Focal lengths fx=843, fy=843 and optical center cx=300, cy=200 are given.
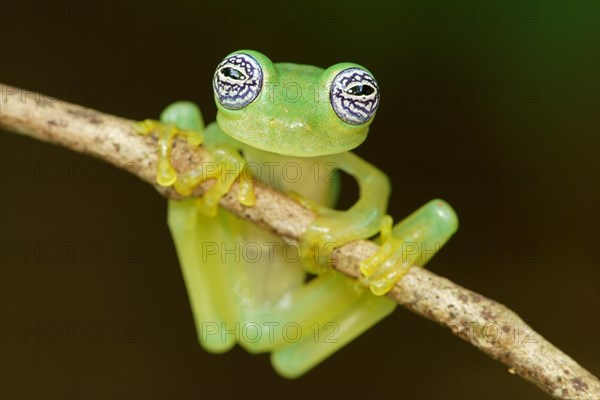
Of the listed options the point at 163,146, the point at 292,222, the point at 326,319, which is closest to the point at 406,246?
the point at 292,222

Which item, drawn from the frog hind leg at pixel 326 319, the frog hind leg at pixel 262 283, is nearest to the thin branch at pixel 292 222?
the frog hind leg at pixel 326 319

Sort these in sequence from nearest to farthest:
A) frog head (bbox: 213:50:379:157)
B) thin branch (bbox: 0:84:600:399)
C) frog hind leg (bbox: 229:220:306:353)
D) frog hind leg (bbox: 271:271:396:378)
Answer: thin branch (bbox: 0:84:600:399) → frog head (bbox: 213:50:379:157) → frog hind leg (bbox: 271:271:396:378) → frog hind leg (bbox: 229:220:306:353)

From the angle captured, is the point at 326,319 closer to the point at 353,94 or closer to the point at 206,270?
the point at 206,270

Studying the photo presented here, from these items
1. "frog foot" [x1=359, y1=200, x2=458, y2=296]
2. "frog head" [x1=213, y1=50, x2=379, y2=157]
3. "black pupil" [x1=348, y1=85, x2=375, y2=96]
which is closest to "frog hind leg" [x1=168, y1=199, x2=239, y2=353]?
"frog head" [x1=213, y1=50, x2=379, y2=157]

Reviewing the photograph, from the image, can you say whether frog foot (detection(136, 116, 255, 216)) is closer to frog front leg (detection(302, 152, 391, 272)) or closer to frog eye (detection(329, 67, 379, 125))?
frog front leg (detection(302, 152, 391, 272))

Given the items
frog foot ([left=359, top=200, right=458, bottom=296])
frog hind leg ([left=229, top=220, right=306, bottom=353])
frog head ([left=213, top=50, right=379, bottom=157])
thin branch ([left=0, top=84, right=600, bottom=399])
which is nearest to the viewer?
thin branch ([left=0, top=84, right=600, bottom=399])

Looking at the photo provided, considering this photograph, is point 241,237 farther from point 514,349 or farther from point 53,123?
point 514,349

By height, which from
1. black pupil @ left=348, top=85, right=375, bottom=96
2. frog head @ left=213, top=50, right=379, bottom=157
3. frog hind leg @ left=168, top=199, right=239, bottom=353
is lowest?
frog hind leg @ left=168, top=199, right=239, bottom=353

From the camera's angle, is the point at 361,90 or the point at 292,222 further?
the point at 292,222

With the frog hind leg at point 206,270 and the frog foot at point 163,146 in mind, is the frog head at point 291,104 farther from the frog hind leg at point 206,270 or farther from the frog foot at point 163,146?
the frog hind leg at point 206,270
